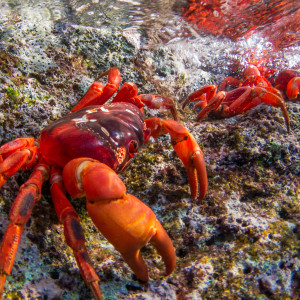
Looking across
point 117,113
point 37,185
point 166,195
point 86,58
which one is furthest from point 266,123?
point 86,58

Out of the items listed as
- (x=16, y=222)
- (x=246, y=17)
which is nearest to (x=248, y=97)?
(x=16, y=222)

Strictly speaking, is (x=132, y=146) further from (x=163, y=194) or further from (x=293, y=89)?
(x=293, y=89)

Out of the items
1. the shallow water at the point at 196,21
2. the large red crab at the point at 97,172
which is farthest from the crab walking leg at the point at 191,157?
the shallow water at the point at 196,21

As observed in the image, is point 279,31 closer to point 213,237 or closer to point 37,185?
point 213,237

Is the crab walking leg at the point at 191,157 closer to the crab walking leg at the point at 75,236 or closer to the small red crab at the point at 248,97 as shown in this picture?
the crab walking leg at the point at 75,236

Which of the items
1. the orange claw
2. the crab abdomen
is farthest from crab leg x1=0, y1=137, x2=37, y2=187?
the orange claw

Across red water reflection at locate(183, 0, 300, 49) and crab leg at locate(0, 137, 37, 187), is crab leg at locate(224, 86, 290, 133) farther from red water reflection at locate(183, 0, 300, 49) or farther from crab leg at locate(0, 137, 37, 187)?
red water reflection at locate(183, 0, 300, 49)
